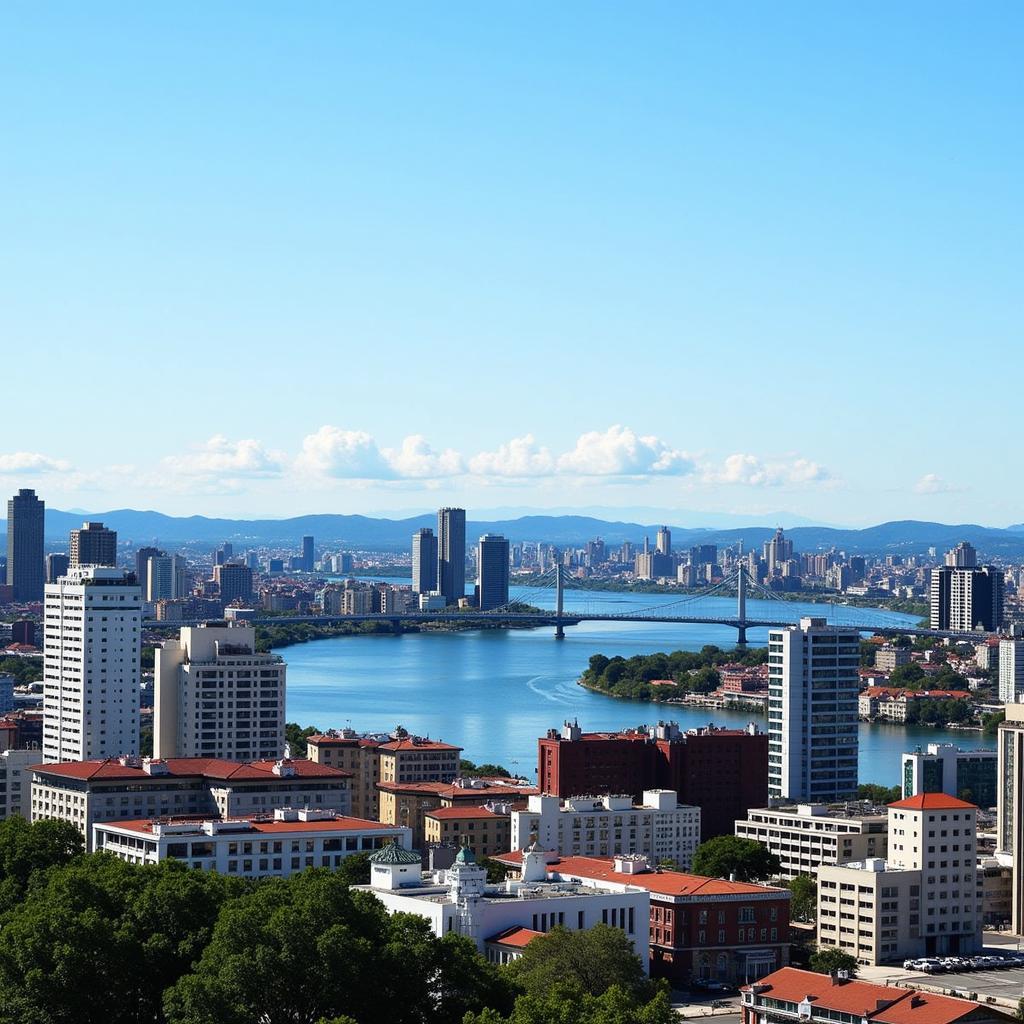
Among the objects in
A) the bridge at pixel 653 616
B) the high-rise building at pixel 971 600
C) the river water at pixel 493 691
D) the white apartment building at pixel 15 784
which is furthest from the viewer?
the high-rise building at pixel 971 600

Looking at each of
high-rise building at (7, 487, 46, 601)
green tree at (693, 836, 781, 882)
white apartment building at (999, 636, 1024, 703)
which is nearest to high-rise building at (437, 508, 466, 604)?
high-rise building at (7, 487, 46, 601)

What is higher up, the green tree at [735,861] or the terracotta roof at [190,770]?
the terracotta roof at [190,770]

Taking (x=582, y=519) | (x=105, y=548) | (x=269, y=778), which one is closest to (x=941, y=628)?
(x=105, y=548)

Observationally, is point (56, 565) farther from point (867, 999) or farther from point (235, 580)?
point (867, 999)

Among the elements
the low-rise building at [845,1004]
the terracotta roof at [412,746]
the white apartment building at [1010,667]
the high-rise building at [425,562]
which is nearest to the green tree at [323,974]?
the low-rise building at [845,1004]

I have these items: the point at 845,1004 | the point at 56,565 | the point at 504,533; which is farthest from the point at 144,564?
the point at 504,533

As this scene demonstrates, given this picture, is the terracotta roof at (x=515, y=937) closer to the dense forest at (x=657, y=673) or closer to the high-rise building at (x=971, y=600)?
the dense forest at (x=657, y=673)

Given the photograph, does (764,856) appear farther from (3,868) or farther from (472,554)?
(472,554)
